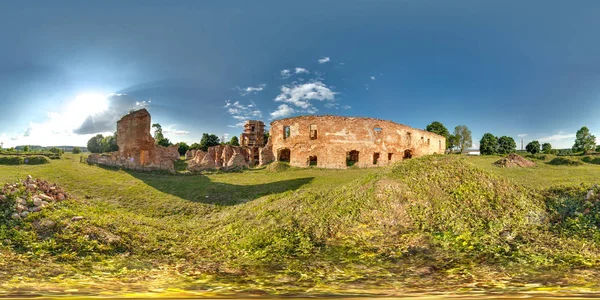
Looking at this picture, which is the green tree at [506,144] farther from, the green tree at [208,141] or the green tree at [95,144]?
the green tree at [95,144]

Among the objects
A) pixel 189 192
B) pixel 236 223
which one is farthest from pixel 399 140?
pixel 236 223

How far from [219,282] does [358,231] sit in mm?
2483

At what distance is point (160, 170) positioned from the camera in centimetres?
1778

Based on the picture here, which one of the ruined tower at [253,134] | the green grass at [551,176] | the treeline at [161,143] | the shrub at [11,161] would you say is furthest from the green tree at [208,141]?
the green grass at [551,176]

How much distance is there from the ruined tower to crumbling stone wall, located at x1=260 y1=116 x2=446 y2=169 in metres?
9.45

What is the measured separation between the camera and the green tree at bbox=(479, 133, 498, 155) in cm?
4550

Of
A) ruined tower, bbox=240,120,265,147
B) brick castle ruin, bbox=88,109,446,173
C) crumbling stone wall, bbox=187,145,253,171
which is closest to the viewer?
brick castle ruin, bbox=88,109,446,173

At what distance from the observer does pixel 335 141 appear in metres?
21.1

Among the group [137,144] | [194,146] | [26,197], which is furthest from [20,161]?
[194,146]

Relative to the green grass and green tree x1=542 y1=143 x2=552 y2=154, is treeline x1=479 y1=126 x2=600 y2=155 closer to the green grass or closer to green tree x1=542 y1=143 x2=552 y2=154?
green tree x1=542 y1=143 x2=552 y2=154

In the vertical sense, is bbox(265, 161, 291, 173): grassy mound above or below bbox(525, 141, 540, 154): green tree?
below

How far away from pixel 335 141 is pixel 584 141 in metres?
41.2

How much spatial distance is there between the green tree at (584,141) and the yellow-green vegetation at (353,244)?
1837 inches

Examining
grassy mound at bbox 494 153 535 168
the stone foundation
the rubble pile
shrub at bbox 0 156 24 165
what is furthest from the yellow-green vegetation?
the stone foundation
